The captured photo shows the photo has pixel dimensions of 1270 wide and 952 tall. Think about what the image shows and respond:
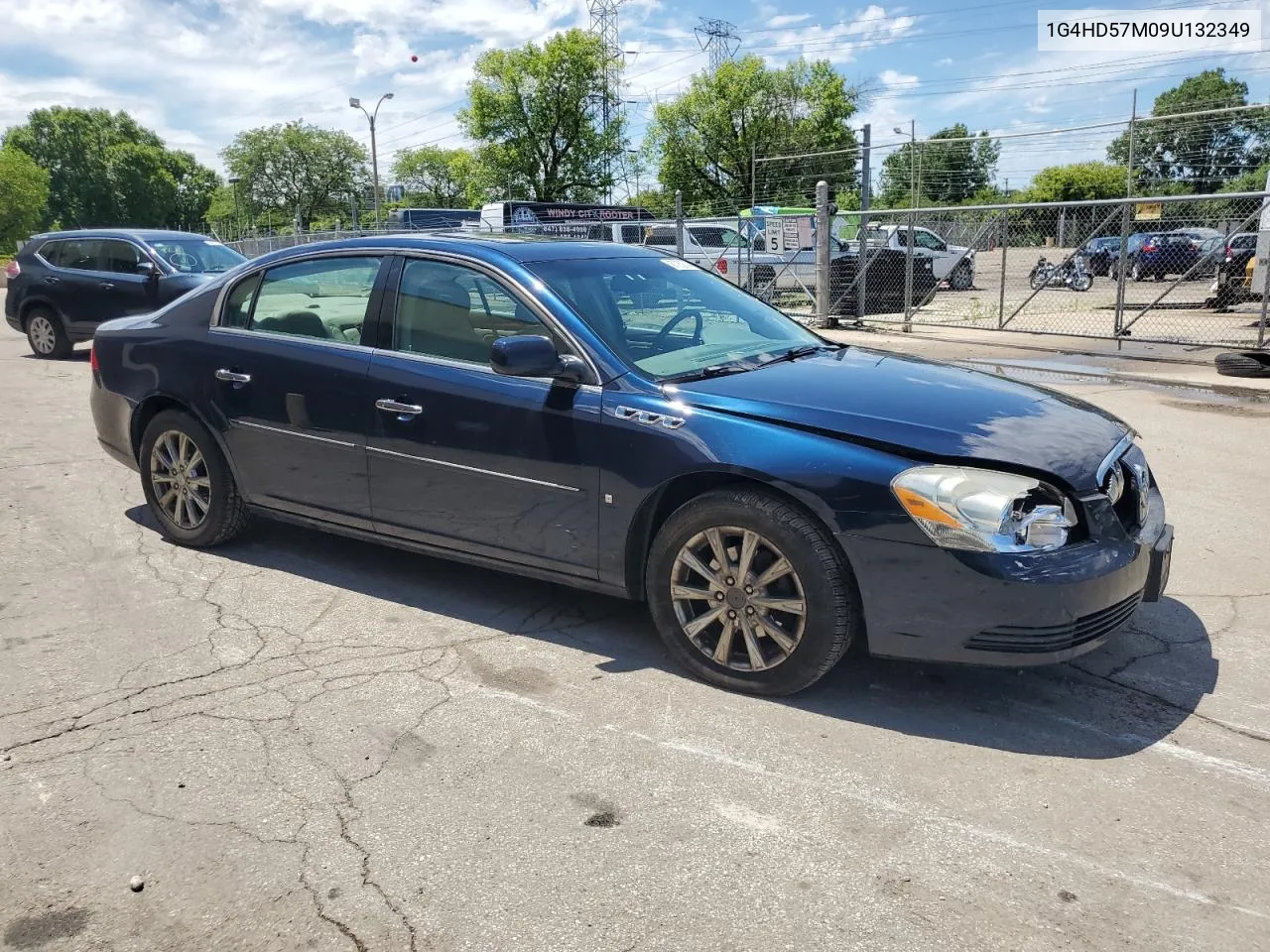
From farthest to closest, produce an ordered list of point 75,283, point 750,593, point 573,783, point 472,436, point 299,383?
point 75,283, point 299,383, point 472,436, point 750,593, point 573,783

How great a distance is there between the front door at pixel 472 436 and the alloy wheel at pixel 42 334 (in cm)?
1161

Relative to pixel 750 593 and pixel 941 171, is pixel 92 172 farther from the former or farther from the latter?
pixel 750 593

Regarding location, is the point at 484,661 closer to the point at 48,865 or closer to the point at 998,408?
the point at 48,865

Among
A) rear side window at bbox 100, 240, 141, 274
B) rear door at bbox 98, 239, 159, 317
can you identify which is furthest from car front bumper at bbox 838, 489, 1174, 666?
rear side window at bbox 100, 240, 141, 274

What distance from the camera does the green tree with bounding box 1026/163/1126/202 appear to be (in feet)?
156

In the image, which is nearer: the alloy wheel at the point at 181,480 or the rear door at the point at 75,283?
the alloy wheel at the point at 181,480

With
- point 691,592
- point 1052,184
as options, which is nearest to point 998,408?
point 691,592

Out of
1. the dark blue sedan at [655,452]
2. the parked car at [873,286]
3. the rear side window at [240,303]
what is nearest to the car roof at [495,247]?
the dark blue sedan at [655,452]

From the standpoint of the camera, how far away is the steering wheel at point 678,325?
13.9 ft

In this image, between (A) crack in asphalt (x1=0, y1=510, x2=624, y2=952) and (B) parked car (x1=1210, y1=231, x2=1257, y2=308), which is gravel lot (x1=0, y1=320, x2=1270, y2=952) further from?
(B) parked car (x1=1210, y1=231, x2=1257, y2=308)

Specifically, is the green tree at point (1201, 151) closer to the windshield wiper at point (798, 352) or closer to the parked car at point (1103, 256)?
the parked car at point (1103, 256)

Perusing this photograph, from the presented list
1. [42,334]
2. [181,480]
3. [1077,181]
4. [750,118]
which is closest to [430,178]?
[750,118]

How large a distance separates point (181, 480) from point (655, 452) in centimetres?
289

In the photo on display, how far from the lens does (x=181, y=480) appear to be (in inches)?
208
